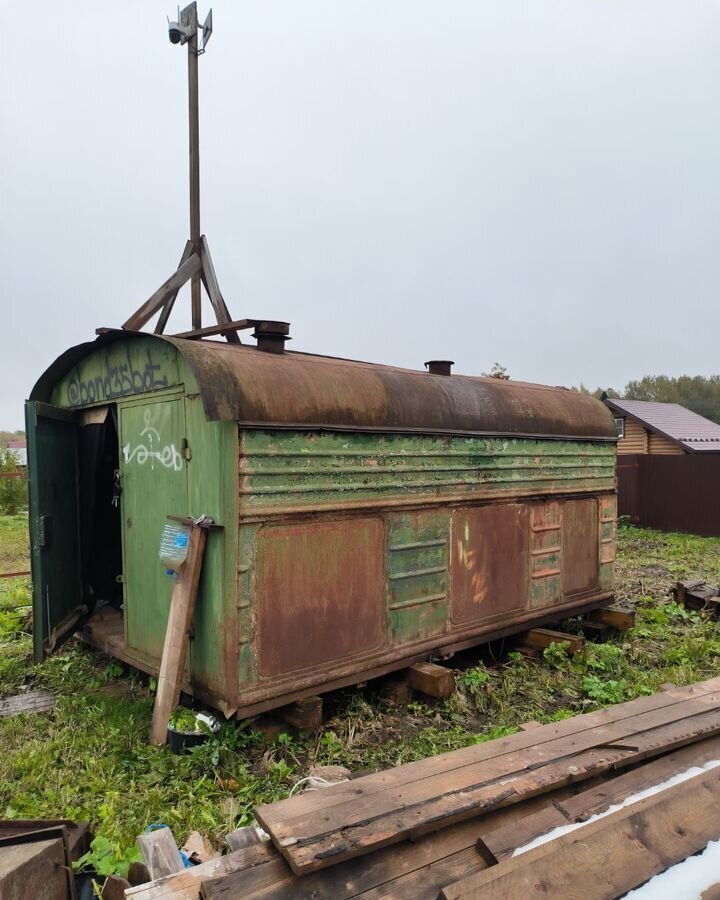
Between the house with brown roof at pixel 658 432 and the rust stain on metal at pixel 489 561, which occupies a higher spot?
the house with brown roof at pixel 658 432

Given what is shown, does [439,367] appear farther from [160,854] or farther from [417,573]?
[160,854]

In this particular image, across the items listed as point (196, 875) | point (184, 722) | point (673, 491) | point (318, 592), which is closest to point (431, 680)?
point (318, 592)

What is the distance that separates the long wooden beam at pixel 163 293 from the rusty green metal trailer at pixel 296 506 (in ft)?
2.26

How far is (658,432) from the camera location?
20.0 meters

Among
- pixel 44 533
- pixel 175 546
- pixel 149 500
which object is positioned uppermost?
pixel 149 500

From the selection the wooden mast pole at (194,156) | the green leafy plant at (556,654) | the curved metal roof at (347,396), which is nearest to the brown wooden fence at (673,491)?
the curved metal roof at (347,396)

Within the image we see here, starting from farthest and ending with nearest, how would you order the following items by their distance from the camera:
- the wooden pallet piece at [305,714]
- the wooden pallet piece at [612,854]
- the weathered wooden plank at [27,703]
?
the weathered wooden plank at [27,703] → the wooden pallet piece at [305,714] → the wooden pallet piece at [612,854]

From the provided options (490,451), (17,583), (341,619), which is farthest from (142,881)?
(17,583)

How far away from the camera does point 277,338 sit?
4.97 meters

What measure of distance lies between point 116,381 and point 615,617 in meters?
5.46

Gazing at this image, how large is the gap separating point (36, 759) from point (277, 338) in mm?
3186

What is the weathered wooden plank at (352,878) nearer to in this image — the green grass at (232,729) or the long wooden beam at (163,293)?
the green grass at (232,729)

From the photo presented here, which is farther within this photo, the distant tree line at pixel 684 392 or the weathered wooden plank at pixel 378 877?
the distant tree line at pixel 684 392

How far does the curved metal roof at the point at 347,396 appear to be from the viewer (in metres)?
4.02
